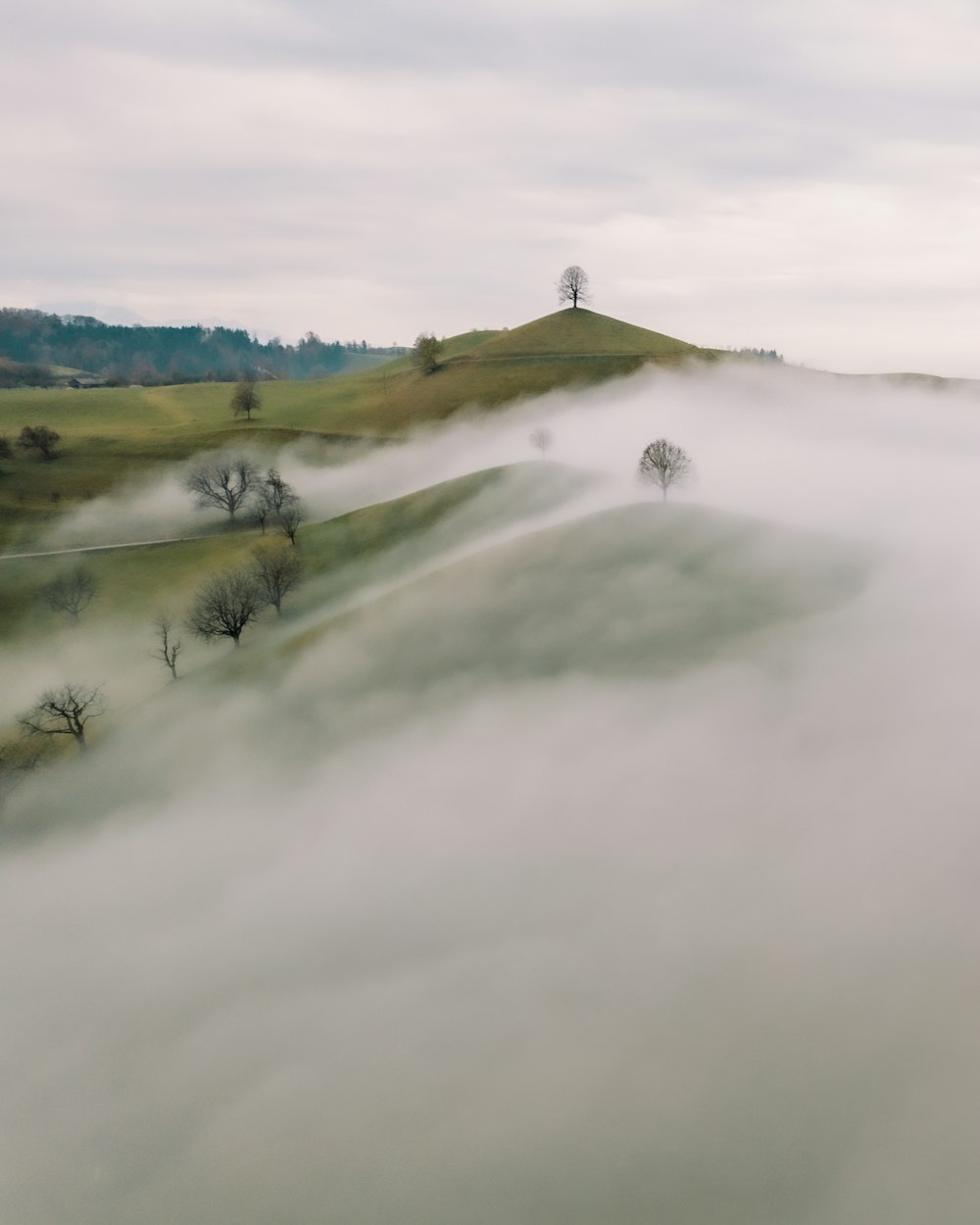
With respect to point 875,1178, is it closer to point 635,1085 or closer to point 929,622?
point 635,1085

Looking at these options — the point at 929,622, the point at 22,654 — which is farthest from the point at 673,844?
the point at 22,654

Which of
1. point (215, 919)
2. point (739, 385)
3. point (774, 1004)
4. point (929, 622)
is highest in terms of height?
point (739, 385)

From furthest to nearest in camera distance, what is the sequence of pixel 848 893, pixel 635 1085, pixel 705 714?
pixel 705 714, pixel 848 893, pixel 635 1085

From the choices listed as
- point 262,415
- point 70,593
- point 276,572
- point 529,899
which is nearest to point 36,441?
point 70,593

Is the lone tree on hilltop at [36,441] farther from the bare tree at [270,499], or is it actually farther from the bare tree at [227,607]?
the bare tree at [227,607]

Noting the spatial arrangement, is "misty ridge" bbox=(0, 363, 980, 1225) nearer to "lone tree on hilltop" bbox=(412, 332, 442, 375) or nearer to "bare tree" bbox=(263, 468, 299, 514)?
"bare tree" bbox=(263, 468, 299, 514)
